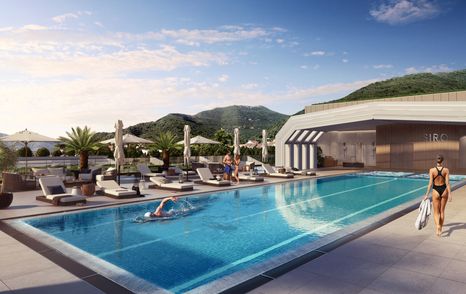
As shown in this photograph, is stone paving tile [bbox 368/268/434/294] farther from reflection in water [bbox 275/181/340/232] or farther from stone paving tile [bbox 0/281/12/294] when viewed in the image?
stone paving tile [bbox 0/281/12/294]

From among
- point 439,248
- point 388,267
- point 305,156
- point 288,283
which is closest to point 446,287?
point 388,267

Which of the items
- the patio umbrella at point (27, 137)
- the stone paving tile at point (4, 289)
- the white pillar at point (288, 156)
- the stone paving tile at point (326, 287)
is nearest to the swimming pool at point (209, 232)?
the stone paving tile at point (326, 287)

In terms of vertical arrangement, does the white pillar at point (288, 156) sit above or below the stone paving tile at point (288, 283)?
above

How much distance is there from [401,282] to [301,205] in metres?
7.75

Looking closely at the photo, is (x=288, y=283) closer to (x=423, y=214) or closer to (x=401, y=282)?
(x=401, y=282)

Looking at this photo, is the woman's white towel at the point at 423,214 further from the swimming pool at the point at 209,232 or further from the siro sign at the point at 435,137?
the siro sign at the point at 435,137

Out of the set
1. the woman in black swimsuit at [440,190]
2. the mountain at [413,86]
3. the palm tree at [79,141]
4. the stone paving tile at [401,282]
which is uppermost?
the mountain at [413,86]

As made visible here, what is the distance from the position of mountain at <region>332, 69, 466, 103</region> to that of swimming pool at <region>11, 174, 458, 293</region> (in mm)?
80930

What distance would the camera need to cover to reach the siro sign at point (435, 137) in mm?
26395

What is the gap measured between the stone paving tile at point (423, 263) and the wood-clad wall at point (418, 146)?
2314 centimetres

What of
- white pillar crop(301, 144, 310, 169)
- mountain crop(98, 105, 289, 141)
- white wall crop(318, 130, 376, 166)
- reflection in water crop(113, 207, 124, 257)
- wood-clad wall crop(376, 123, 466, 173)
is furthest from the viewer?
mountain crop(98, 105, 289, 141)

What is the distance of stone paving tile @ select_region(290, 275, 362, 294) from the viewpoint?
14.7 ft

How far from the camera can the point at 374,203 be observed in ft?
42.6

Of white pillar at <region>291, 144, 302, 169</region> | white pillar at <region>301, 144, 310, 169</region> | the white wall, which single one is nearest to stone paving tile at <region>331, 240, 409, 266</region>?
white pillar at <region>291, 144, 302, 169</region>
